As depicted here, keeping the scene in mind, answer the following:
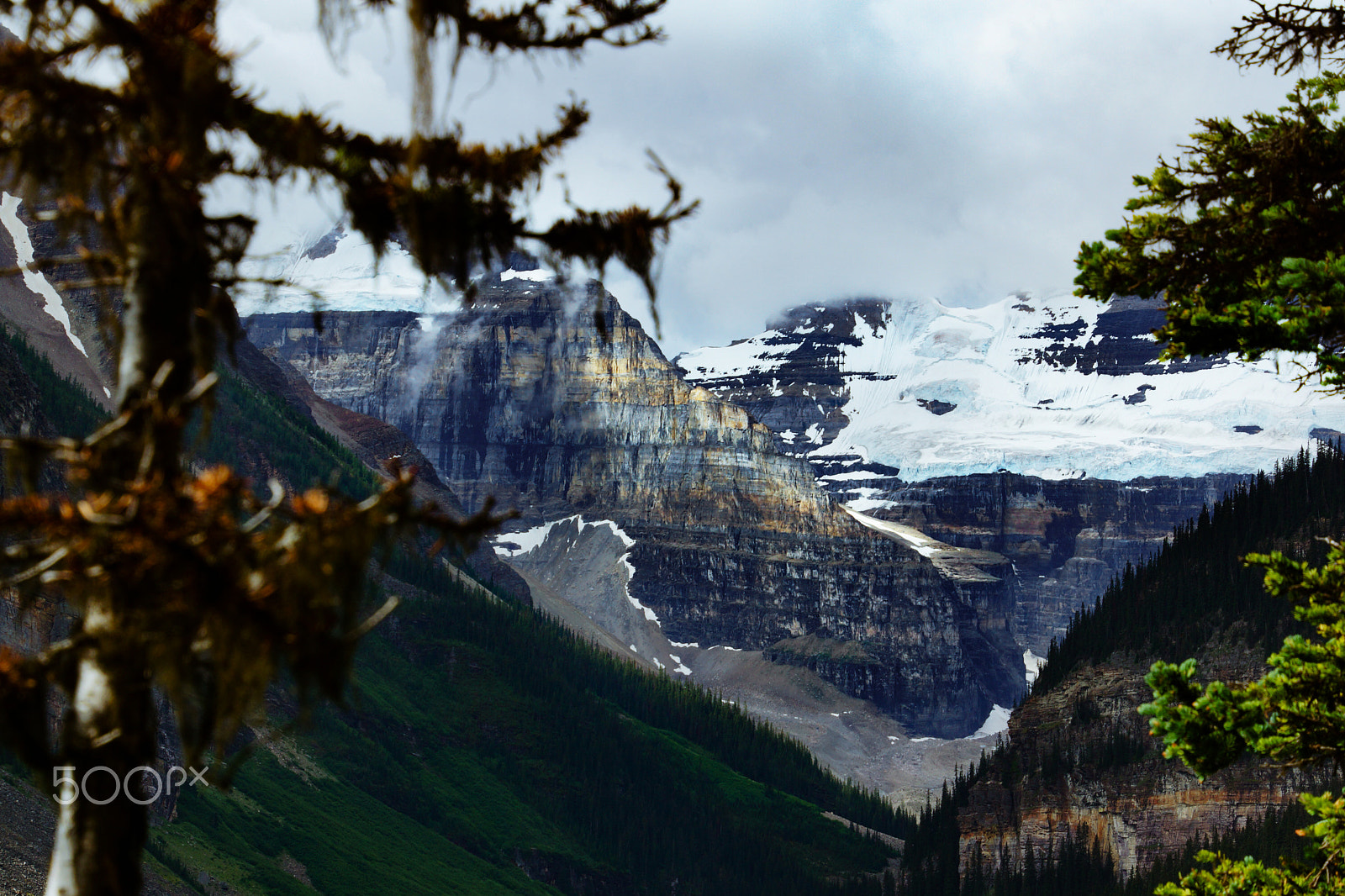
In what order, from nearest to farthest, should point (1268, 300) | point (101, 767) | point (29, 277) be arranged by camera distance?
point (101, 767)
point (1268, 300)
point (29, 277)

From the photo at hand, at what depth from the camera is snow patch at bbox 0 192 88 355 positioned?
16162 cm

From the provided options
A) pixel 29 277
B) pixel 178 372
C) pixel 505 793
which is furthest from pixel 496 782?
pixel 178 372

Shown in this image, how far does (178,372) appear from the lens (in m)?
8.13

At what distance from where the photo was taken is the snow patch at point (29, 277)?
162m

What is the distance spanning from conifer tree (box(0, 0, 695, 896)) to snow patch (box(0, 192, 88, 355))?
558 ft

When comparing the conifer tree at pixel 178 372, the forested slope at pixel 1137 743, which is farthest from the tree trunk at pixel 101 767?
the forested slope at pixel 1137 743

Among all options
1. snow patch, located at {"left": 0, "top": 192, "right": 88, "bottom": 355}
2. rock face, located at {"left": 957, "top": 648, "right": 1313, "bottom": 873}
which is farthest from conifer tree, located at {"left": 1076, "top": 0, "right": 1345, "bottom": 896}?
snow patch, located at {"left": 0, "top": 192, "right": 88, "bottom": 355}

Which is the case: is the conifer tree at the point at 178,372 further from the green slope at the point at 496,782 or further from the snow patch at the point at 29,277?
the snow patch at the point at 29,277

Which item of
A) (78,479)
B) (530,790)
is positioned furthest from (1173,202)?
(530,790)

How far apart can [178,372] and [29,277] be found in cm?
18964

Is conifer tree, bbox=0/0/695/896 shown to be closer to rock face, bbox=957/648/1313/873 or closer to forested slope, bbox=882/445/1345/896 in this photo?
forested slope, bbox=882/445/1345/896

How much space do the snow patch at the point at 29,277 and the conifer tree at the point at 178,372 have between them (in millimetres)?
170146

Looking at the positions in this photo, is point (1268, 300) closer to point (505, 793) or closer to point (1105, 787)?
point (1105, 787)

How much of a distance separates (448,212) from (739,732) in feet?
603
